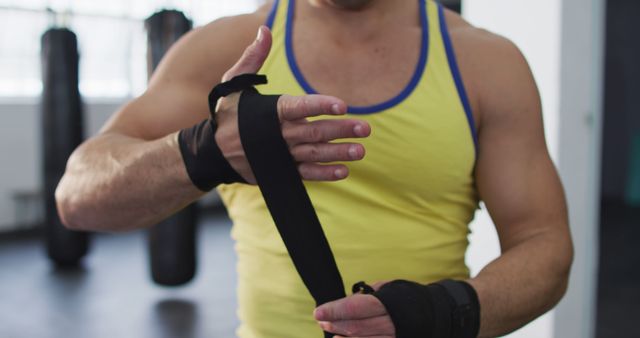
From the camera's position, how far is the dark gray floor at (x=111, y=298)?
2.95 metres

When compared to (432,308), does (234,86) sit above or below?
above

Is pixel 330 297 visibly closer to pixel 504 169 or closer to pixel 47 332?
pixel 504 169

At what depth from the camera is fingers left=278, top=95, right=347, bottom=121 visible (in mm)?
716

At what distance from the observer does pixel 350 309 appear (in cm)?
77

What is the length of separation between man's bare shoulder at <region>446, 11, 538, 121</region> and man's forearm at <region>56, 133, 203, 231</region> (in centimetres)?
49

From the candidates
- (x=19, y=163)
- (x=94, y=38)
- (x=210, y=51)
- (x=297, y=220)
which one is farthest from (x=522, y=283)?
(x=94, y=38)

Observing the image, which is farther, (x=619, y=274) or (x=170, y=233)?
(x=619, y=274)

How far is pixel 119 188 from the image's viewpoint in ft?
3.07

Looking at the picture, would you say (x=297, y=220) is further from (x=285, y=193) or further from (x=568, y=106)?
(x=568, y=106)

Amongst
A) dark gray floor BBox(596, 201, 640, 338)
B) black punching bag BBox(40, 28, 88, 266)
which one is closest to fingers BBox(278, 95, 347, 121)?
dark gray floor BBox(596, 201, 640, 338)

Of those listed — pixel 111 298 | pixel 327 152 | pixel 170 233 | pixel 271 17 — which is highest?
pixel 271 17

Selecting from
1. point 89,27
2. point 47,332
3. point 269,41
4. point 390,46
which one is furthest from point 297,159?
point 89,27

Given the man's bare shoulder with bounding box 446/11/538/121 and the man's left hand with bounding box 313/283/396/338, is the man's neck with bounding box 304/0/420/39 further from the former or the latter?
the man's left hand with bounding box 313/283/396/338

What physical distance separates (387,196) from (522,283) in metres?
0.25
